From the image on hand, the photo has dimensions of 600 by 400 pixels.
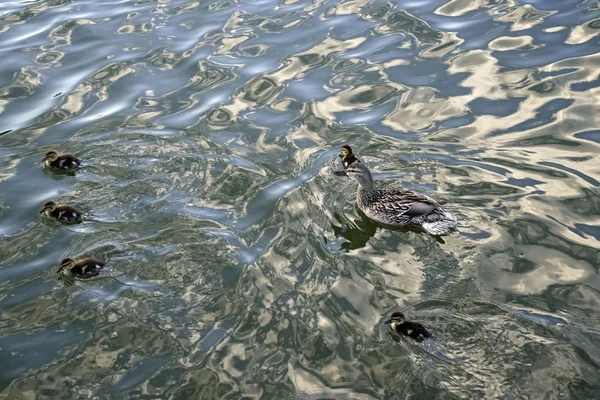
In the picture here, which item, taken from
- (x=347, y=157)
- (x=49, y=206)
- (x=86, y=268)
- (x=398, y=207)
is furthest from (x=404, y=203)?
(x=49, y=206)

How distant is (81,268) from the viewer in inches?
256

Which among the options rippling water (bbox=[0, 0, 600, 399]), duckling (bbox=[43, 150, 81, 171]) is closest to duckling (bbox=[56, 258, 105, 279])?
rippling water (bbox=[0, 0, 600, 399])

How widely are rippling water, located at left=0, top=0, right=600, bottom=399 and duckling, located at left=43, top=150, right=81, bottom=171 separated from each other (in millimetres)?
105

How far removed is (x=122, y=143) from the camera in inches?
341

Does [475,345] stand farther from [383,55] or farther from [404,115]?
[383,55]

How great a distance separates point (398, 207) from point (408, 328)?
177cm

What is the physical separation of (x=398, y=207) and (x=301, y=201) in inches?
37.4

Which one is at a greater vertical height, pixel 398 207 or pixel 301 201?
pixel 398 207

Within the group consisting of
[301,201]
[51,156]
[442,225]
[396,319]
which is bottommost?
[301,201]

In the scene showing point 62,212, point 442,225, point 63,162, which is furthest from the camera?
point 63,162

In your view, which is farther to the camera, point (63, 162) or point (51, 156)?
point (51, 156)

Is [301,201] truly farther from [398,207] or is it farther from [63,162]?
[63,162]

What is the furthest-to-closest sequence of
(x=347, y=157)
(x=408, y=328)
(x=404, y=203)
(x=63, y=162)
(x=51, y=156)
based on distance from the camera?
(x=51, y=156), (x=63, y=162), (x=347, y=157), (x=404, y=203), (x=408, y=328)

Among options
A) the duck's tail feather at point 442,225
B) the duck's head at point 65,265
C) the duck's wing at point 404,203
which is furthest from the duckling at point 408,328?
the duck's head at point 65,265
